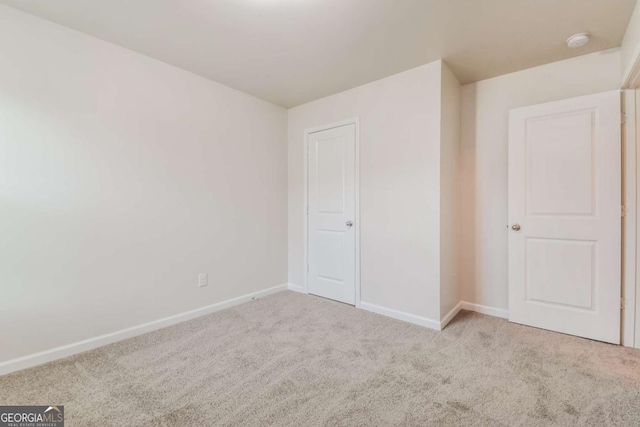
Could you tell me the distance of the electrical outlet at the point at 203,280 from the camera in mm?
2844

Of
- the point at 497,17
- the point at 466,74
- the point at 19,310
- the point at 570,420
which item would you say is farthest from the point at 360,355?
the point at 466,74

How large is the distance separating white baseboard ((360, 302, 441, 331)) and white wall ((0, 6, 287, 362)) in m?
1.38

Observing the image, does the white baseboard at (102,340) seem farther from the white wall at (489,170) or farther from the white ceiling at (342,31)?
the white wall at (489,170)

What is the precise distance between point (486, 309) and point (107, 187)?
357 cm

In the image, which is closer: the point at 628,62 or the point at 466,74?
the point at 628,62

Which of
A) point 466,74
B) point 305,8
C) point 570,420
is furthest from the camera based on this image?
point 466,74

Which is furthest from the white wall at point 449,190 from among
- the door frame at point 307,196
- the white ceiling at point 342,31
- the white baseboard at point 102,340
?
the white baseboard at point 102,340

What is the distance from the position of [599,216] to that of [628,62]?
3.65 ft

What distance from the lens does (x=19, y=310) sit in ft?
6.25

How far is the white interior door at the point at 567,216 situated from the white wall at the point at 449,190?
47cm

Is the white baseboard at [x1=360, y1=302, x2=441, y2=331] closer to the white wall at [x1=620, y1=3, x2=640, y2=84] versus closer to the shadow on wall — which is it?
the shadow on wall

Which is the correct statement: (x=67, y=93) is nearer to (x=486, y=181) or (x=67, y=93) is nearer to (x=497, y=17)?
(x=497, y=17)

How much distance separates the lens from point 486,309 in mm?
2885

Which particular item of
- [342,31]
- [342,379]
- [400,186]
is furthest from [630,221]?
[342,31]
